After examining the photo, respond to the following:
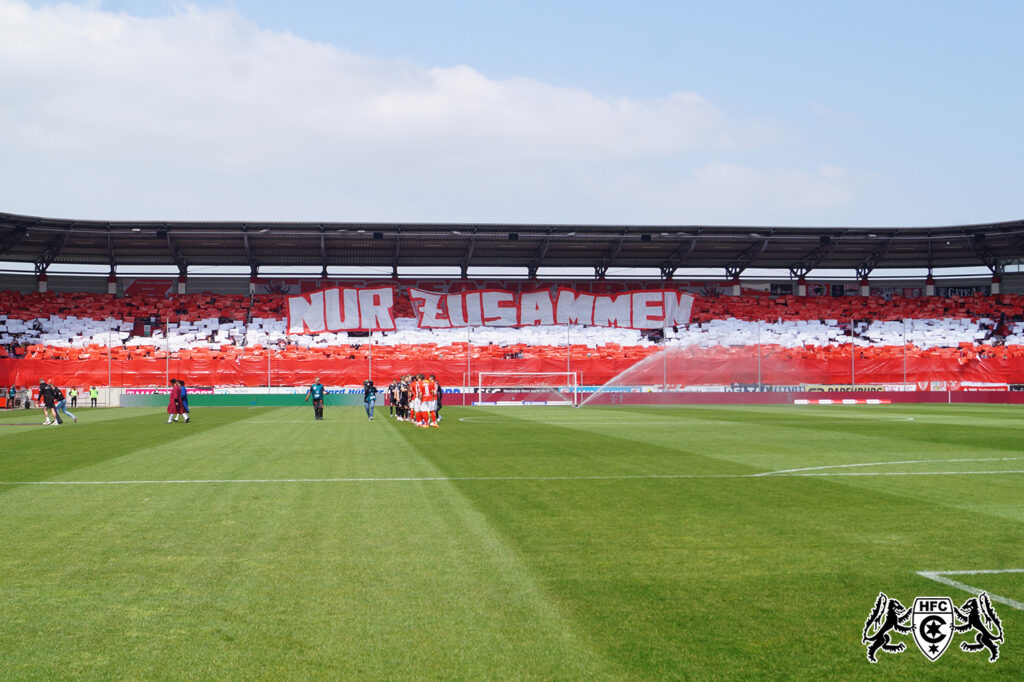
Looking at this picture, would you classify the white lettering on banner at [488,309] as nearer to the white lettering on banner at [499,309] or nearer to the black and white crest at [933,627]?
the white lettering on banner at [499,309]

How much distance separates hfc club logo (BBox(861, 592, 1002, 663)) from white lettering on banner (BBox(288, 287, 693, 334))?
6262 centimetres

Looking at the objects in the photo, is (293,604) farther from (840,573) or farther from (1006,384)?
(1006,384)

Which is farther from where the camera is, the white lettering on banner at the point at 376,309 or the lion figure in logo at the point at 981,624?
the white lettering on banner at the point at 376,309

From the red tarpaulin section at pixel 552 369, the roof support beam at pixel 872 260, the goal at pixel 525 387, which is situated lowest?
the goal at pixel 525 387

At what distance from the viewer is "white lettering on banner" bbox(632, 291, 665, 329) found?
70188 millimetres

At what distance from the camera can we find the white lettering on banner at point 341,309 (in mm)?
67625

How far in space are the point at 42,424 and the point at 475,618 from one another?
99.2 ft

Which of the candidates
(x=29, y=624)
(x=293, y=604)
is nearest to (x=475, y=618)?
(x=293, y=604)

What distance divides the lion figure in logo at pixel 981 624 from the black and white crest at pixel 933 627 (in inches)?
3.0

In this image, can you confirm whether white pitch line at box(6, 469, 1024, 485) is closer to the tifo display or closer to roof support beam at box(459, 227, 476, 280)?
the tifo display

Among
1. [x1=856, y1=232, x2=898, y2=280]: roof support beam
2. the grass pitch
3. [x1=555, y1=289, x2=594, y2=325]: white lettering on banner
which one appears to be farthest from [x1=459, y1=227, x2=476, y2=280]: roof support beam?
the grass pitch

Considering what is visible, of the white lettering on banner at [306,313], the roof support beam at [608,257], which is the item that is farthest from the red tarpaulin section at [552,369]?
the roof support beam at [608,257]

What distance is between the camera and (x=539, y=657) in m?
5.16

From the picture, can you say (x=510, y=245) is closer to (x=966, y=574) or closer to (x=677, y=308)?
(x=677, y=308)
